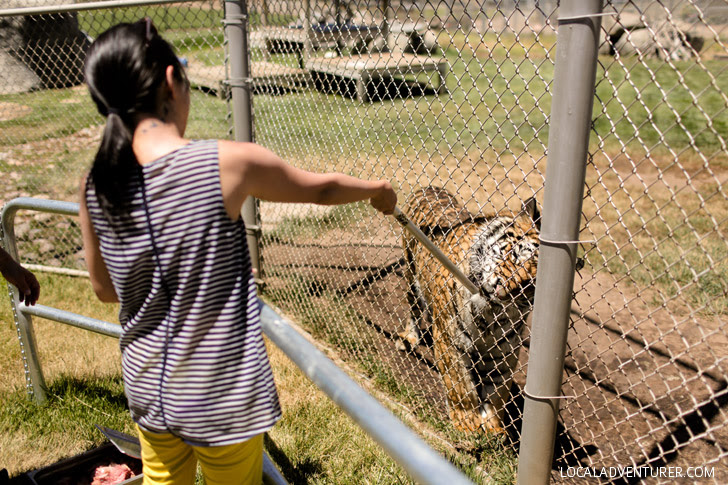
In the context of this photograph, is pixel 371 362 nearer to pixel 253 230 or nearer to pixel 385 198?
pixel 253 230

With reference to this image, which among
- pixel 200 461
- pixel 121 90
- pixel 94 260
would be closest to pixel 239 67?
pixel 94 260

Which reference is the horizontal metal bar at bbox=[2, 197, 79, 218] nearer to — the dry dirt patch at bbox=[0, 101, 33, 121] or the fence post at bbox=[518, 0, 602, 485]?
the fence post at bbox=[518, 0, 602, 485]

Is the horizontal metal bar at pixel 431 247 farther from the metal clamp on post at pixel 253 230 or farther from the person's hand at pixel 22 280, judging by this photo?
the metal clamp on post at pixel 253 230

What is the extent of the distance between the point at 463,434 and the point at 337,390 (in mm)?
2363

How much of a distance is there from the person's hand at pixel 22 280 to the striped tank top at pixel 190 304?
119 cm

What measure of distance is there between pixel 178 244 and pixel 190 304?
0.17m

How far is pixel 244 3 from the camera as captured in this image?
167 inches

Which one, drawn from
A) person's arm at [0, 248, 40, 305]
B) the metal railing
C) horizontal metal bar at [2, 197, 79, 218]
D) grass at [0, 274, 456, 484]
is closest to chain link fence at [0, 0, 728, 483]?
grass at [0, 274, 456, 484]

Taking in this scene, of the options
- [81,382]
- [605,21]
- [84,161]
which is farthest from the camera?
[84,161]

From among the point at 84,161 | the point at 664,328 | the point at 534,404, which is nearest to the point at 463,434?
the point at 534,404

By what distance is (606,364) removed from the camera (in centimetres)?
397

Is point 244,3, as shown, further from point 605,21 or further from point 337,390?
point 337,390

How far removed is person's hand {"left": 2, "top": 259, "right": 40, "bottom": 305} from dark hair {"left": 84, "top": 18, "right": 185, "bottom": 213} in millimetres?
1350

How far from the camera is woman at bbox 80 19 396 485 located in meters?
1.47
